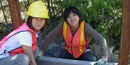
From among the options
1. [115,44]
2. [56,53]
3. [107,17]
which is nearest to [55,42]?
[56,53]

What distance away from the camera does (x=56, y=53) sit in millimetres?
2877

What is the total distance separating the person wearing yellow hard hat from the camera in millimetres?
1997

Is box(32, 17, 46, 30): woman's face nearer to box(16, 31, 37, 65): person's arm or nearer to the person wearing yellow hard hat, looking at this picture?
the person wearing yellow hard hat

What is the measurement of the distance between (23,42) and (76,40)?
821 millimetres

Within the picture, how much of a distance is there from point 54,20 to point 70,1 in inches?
42.0

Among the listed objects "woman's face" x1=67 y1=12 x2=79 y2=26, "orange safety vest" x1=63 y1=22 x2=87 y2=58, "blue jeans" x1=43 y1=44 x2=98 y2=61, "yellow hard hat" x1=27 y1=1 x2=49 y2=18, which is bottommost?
"blue jeans" x1=43 y1=44 x2=98 y2=61

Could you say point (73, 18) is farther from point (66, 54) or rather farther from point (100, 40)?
point (66, 54)

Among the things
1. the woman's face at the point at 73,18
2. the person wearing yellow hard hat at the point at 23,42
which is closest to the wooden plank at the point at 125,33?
the person wearing yellow hard hat at the point at 23,42

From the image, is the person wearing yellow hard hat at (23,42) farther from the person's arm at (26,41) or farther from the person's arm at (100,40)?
the person's arm at (100,40)

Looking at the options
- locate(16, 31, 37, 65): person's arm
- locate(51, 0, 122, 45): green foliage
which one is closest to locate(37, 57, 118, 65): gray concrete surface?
locate(16, 31, 37, 65): person's arm

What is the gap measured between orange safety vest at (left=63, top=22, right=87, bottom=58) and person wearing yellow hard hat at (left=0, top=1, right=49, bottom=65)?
536 mm

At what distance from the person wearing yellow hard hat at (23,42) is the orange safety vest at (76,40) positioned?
0.54 meters

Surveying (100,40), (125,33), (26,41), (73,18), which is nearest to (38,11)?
(26,41)

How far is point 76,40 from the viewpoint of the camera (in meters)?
2.56
